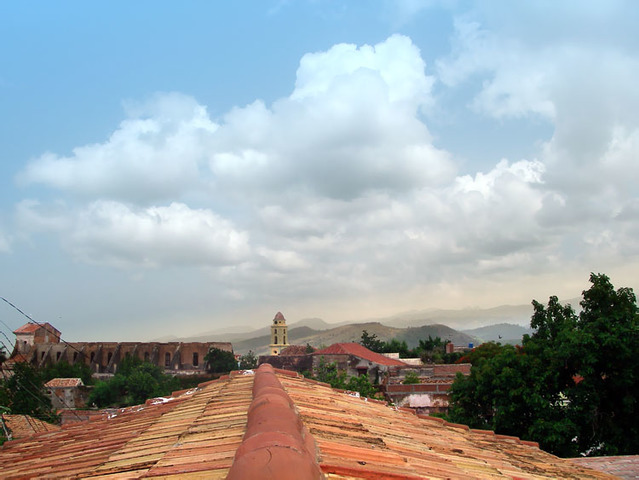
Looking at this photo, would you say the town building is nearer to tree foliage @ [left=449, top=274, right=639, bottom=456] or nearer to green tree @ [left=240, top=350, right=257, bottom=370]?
green tree @ [left=240, top=350, right=257, bottom=370]

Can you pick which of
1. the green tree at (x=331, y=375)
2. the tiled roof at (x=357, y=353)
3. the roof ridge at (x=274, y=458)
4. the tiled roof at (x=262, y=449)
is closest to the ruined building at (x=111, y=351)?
the tiled roof at (x=357, y=353)

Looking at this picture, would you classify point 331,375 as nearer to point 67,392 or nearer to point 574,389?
point 574,389

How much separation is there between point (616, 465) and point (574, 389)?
4.98m

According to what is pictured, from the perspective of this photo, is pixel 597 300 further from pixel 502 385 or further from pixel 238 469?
pixel 238 469

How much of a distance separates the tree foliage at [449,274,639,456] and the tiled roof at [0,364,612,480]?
27.8ft

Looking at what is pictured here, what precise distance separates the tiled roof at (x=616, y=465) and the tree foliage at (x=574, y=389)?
11.5 ft

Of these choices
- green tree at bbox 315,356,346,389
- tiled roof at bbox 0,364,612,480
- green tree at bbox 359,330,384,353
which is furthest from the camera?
green tree at bbox 359,330,384,353

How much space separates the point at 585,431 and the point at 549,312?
25.1 ft

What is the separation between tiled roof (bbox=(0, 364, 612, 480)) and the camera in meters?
2.28

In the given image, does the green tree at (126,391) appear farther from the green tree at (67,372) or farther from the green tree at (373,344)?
the green tree at (373,344)

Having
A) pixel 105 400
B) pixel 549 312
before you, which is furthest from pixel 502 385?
pixel 105 400

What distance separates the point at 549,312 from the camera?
2141 centimetres

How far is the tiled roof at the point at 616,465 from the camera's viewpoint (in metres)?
9.19

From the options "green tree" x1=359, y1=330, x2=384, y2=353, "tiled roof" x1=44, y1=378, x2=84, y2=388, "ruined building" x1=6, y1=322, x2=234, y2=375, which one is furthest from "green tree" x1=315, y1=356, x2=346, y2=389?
"ruined building" x1=6, y1=322, x2=234, y2=375
